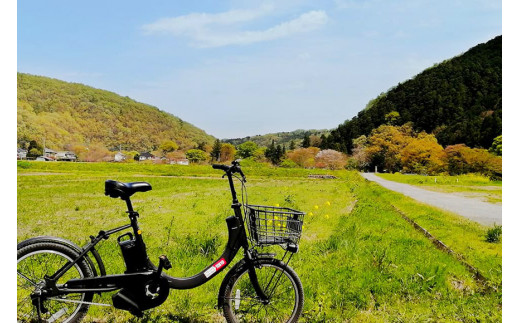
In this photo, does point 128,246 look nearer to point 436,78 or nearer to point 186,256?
point 186,256

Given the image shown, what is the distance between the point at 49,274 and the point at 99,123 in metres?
42.0

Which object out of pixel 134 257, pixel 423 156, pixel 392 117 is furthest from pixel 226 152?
pixel 392 117

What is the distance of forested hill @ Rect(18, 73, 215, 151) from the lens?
35.2 meters

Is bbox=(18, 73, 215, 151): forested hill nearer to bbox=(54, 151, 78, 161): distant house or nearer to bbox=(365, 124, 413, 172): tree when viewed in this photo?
bbox=(54, 151, 78, 161): distant house

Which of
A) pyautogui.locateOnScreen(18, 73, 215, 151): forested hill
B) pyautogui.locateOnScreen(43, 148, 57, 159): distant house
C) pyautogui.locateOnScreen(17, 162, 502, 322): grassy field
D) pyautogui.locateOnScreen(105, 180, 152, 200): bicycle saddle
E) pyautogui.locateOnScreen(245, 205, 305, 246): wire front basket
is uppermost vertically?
pyautogui.locateOnScreen(18, 73, 215, 151): forested hill

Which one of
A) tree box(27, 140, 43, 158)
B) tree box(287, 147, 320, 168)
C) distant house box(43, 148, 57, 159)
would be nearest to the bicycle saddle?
tree box(27, 140, 43, 158)

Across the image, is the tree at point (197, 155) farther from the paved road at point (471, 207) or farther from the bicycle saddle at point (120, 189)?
the bicycle saddle at point (120, 189)

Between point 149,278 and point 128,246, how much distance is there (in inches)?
11.8

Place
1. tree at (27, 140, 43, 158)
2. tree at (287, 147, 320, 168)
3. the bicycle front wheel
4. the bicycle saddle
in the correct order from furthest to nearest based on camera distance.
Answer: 1. tree at (287, 147, 320, 168)
2. tree at (27, 140, 43, 158)
3. the bicycle front wheel
4. the bicycle saddle

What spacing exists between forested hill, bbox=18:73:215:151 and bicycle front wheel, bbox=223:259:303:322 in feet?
87.0

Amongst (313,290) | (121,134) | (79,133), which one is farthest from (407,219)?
(79,133)

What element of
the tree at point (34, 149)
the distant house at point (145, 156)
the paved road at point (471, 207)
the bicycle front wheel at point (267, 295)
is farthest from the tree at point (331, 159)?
the bicycle front wheel at point (267, 295)

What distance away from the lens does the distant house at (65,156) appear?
3423 centimetres

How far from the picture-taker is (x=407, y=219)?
824 cm
